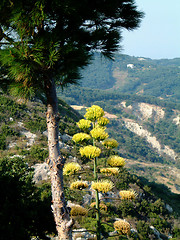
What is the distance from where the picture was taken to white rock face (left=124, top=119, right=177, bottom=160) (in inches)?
3450

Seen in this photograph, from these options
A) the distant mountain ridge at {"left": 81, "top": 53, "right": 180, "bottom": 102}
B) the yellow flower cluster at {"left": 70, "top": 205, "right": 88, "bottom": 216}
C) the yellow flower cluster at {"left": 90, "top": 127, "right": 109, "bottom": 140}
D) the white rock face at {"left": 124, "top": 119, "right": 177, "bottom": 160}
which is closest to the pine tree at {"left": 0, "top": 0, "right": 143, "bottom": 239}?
the yellow flower cluster at {"left": 70, "top": 205, "right": 88, "bottom": 216}

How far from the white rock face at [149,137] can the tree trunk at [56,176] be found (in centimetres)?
9013

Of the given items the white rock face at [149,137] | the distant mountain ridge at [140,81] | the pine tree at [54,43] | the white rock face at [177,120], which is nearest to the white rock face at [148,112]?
the white rock face at [177,120]

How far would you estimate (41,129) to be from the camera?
49.3 feet

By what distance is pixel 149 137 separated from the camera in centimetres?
9662

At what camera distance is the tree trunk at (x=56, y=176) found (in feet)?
8.20

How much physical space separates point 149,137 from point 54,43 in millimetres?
99453

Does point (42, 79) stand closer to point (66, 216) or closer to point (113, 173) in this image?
point (113, 173)

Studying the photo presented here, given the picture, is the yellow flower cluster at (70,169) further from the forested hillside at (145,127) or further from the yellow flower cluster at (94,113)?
the forested hillside at (145,127)

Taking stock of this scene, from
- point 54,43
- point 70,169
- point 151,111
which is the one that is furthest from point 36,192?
point 151,111

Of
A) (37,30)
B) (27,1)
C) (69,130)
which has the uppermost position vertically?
(27,1)

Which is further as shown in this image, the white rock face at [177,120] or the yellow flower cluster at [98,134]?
the white rock face at [177,120]

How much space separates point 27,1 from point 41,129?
13.5 m

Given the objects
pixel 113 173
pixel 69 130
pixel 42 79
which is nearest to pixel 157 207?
pixel 69 130
